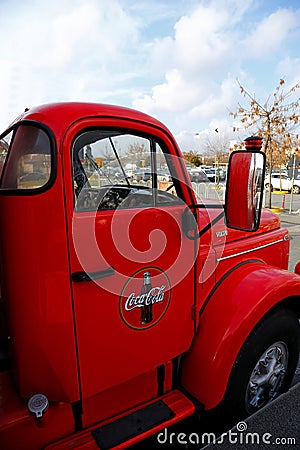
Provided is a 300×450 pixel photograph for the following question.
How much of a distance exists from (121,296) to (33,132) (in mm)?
928

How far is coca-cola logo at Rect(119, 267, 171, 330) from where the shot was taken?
1.70 meters

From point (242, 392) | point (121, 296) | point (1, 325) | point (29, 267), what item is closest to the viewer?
point (29, 267)

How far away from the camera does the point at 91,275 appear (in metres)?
1.54

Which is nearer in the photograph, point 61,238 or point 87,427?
point 61,238

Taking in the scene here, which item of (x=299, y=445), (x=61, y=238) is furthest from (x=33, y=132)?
(x=299, y=445)

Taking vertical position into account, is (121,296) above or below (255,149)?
below

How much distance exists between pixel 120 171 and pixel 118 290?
0.81 meters

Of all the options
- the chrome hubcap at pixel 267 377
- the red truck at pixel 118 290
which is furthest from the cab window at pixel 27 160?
the chrome hubcap at pixel 267 377

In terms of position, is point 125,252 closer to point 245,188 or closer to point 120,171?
point 120,171

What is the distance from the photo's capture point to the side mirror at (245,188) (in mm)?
1787

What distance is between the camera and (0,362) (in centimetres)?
174

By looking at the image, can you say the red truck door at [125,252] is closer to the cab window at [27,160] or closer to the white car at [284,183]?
the cab window at [27,160]

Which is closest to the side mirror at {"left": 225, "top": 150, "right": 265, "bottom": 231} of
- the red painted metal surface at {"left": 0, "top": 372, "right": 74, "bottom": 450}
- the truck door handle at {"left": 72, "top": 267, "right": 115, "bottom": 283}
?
the truck door handle at {"left": 72, "top": 267, "right": 115, "bottom": 283}

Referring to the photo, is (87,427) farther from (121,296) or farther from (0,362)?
(121,296)
